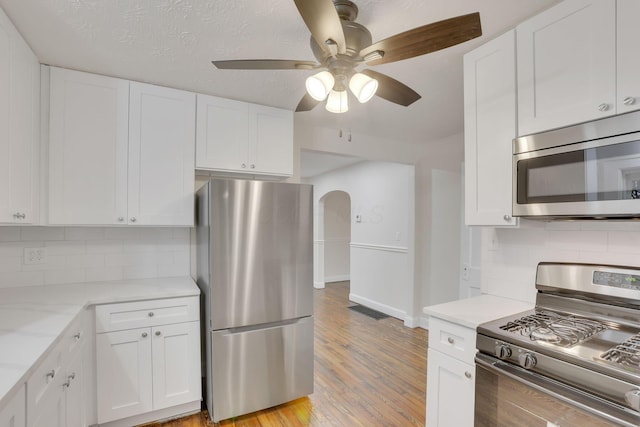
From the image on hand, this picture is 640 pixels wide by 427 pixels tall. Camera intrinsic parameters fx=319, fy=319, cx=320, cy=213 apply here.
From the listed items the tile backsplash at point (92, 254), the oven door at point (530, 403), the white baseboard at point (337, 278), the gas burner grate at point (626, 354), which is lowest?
the white baseboard at point (337, 278)

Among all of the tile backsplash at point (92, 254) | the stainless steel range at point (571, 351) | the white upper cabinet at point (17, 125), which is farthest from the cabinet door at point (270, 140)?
the stainless steel range at point (571, 351)

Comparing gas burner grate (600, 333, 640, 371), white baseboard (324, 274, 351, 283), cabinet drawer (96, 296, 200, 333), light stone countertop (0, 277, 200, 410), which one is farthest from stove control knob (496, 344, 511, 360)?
white baseboard (324, 274, 351, 283)

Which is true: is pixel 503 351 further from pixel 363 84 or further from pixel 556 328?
pixel 363 84

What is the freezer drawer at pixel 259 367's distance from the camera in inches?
83.7

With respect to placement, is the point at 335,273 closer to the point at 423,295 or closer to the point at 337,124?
the point at 423,295

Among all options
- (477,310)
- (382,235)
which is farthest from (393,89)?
(382,235)

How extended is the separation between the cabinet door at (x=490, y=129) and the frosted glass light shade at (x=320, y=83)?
0.94 meters

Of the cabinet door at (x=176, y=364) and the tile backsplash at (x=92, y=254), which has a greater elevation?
the tile backsplash at (x=92, y=254)

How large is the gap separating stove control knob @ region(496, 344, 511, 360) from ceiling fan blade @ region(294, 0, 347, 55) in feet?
4.51

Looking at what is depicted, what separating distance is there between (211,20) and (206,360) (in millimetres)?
2120

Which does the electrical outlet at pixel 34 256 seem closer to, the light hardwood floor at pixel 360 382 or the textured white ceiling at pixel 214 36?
the textured white ceiling at pixel 214 36

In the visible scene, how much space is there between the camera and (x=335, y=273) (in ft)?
24.2

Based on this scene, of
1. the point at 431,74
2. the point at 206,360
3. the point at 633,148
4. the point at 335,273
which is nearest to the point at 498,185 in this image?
the point at 633,148

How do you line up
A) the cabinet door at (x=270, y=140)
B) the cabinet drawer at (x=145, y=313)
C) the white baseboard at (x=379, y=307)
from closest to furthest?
the cabinet drawer at (x=145, y=313)
the cabinet door at (x=270, y=140)
the white baseboard at (x=379, y=307)
